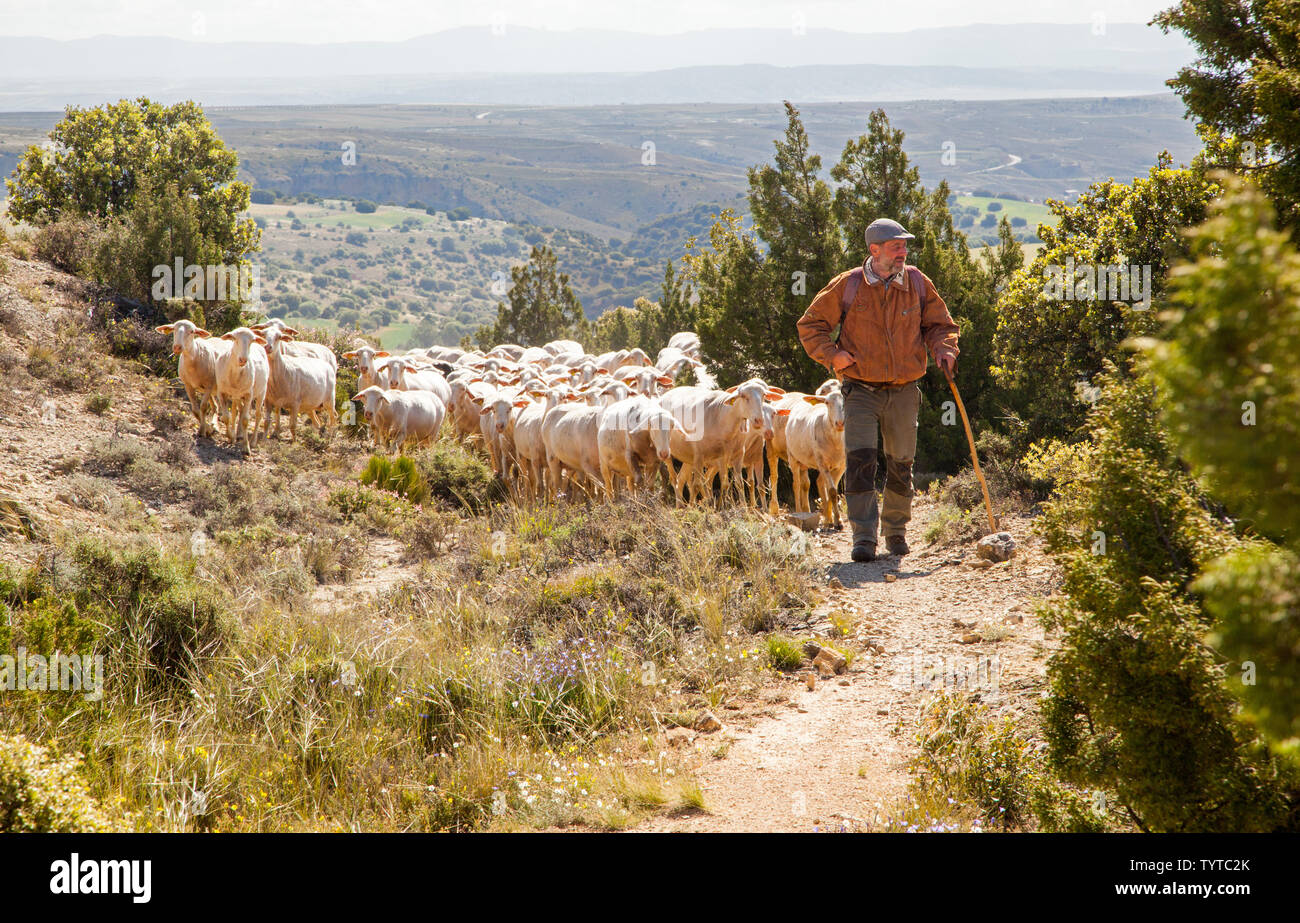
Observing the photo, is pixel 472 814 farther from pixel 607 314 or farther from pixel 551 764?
pixel 607 314

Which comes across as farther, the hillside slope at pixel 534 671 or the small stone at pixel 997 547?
the small stone at pixel 997 547

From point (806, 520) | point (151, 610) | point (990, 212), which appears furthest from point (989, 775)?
point (990, 212)

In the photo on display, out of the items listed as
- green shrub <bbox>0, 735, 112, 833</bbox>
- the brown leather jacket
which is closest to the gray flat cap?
the brown leather jacket

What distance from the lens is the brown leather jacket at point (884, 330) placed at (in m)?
8.16

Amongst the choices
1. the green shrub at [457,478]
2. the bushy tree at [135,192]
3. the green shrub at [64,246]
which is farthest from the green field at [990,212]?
the green shrub at [457,478]

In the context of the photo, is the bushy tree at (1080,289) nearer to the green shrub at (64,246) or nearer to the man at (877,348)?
the man at (877,348)

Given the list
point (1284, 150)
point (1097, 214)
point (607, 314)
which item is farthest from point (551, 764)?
point (607, 314)

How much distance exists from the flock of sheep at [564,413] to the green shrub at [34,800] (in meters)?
8.01

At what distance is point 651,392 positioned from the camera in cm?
1558

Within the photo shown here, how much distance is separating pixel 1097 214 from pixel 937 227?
5203mm

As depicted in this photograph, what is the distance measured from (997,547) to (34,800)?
6.79 metres

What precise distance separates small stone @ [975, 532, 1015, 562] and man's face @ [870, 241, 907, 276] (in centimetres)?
248

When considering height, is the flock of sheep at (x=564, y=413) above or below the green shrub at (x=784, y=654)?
above

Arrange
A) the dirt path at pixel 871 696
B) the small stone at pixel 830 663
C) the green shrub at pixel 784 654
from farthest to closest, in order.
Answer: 1. the green shrub at pixel 784 654
2. the small stone at pixel 830 663
3. the dirt path at pixel 871 696
